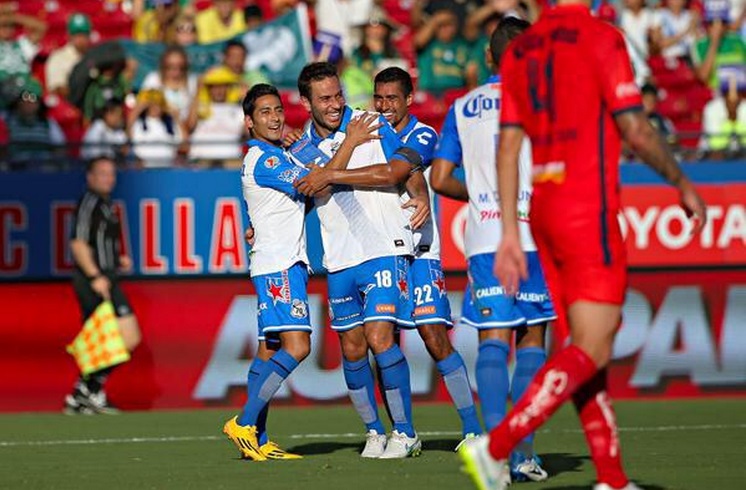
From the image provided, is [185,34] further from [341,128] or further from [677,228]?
[341,128]

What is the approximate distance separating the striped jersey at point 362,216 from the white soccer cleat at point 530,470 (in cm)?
203

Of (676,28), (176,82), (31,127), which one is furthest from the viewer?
(676,28)

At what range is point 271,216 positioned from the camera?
10328 millimetres

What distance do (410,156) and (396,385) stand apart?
4.74ft

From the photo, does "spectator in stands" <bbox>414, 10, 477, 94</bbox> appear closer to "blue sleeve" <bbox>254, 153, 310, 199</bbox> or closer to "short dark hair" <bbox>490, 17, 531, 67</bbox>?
"blue sleeve" <bbox>254, 153, 310, 199</bbox>

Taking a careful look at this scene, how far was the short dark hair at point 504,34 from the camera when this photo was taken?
28.9 ft

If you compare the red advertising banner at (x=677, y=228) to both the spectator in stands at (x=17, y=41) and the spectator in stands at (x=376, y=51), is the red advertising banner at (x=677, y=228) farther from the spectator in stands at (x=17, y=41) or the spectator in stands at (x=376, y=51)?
the spectator in stands at (x=17, y=41)

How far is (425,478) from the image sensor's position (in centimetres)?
906

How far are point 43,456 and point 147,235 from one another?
451 cm

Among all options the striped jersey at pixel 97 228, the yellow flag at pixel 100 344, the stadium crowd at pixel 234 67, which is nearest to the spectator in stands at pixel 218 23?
the stadium crowd at pixel 234 67

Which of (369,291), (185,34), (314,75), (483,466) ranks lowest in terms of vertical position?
(483,466)

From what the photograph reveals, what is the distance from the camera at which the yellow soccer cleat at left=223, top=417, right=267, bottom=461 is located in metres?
10.2

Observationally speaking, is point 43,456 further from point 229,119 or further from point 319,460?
point 229,119

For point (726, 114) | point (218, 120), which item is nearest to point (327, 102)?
point (218, 120)
